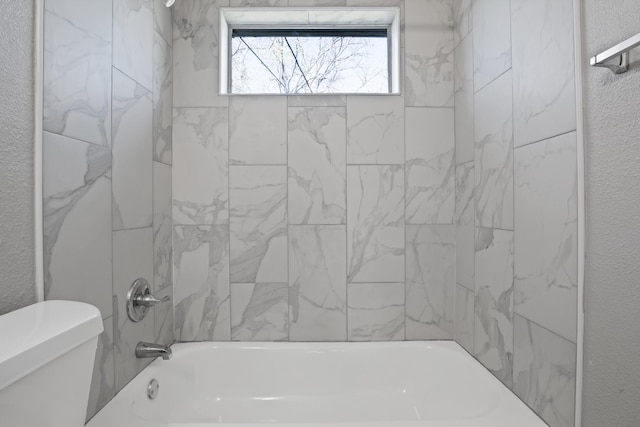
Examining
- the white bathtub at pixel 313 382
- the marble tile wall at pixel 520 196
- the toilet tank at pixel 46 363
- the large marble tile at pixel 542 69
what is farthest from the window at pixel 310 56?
the toilet tank at pixel 46 363

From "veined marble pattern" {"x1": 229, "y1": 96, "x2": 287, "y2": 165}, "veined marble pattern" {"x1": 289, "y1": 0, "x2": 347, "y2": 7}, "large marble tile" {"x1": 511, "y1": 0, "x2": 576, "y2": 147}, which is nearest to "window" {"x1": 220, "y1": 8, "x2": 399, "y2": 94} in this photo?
"veined marble pattern" {"x1": 289, "y1": 0, "x2": 347, "y2": 7}

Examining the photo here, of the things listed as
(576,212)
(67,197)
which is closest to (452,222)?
(576,212)

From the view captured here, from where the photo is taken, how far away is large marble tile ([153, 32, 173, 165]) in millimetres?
1641

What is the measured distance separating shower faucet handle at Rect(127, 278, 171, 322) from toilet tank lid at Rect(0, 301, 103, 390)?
0.53 m

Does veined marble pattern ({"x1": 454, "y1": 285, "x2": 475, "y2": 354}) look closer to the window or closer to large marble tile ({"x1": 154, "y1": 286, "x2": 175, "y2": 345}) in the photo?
the window

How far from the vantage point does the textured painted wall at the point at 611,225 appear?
0.79 metres

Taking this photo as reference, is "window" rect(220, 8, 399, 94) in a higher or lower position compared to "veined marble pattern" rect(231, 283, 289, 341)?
higher

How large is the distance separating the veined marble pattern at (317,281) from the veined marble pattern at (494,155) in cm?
68

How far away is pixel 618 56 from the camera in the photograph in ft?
2.60

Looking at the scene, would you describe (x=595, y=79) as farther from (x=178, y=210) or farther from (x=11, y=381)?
(x=178, y=210)

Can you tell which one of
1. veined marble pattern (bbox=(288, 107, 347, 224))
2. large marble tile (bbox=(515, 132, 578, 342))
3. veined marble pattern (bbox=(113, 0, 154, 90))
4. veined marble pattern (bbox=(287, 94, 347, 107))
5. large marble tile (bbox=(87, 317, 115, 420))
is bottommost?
large marble tile (bbox=(87, 317, 115, 420))

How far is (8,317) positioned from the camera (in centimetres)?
76

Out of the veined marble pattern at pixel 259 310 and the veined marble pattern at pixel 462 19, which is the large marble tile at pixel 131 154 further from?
the veined marble pattern at pixel 462 19

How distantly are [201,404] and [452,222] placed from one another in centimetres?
153
